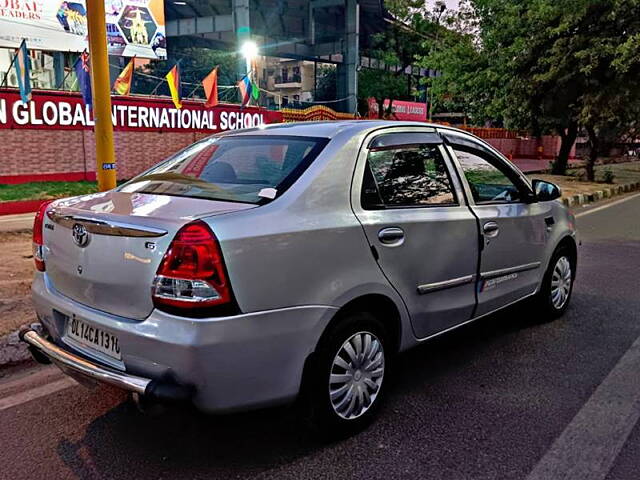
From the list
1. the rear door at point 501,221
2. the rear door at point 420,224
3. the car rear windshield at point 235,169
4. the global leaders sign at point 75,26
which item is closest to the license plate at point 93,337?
the car rear windshield at point 235,169

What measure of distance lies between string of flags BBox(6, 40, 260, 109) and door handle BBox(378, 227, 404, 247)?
7.86m

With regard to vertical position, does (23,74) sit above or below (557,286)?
above

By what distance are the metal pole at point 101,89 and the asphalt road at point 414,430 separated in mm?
2282

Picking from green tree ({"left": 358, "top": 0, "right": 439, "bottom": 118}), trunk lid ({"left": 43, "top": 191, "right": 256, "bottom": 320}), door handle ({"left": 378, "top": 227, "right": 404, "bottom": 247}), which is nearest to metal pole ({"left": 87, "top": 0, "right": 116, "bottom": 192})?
trunk lid ({"left": 43, "top": 191, "right": 256, "bottom": 320})

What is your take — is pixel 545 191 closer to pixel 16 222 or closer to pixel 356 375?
pixel 356 375

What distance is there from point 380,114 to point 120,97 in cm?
1811

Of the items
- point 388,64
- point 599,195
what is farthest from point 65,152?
point 388,64

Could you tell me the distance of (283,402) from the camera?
2635mm

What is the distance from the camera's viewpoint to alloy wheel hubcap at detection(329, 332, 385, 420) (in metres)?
2.86

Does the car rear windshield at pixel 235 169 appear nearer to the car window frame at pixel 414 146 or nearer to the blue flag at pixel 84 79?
the car window frame at pixel 414 146

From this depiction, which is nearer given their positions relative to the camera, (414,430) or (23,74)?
(414,430)

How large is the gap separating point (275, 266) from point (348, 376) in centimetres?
74

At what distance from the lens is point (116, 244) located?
2.58 metres

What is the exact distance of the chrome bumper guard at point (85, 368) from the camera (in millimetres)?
2400
